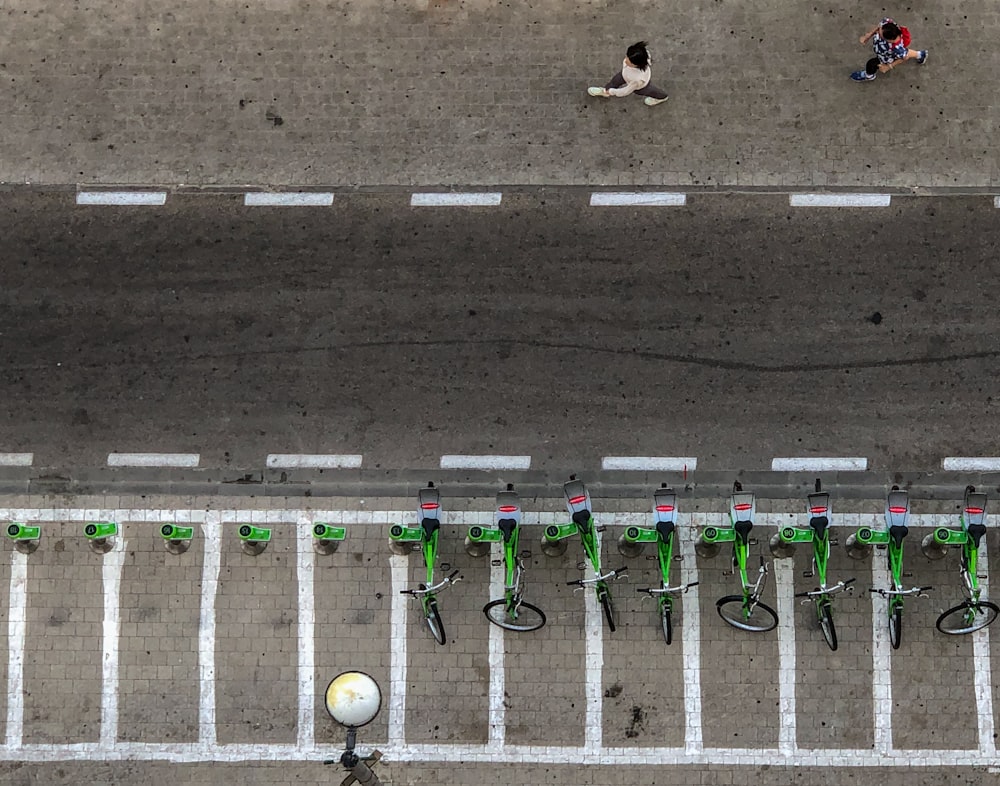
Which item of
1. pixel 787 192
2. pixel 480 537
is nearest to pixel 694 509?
pixel 480 537

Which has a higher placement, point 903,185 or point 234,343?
point 903,185

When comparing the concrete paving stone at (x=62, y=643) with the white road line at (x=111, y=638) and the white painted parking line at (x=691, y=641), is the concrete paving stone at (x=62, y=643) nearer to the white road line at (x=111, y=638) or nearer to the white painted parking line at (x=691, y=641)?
the white road line at (x=111, y=638)

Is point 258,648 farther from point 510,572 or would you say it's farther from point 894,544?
point 894,544

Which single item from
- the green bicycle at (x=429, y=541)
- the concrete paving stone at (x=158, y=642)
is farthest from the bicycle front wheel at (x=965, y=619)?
the concrete paving stone at (x=158, y=642)

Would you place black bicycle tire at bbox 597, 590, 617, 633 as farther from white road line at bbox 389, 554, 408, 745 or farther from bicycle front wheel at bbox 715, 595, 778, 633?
white road line at bbox 389, 554, 408, 745

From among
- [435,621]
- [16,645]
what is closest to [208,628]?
[16,645]

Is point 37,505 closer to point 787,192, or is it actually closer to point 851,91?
point 787,192

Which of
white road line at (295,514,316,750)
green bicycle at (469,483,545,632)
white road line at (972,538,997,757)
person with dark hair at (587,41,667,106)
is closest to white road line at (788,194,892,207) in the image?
person with dark hair at (587,41,667,106)
